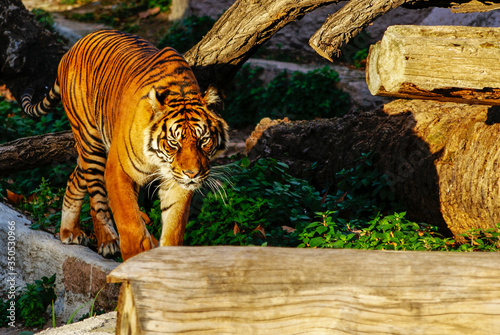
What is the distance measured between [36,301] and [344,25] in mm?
2988

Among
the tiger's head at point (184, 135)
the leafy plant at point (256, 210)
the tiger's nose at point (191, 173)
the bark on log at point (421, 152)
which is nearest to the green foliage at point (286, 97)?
the bark on log at point (421, 152)

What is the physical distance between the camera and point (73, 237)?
4.69 m

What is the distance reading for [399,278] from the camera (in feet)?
6.66

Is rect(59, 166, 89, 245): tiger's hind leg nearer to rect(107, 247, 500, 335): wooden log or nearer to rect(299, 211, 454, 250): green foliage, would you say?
rect(299, 211, 454, 250): green foliage

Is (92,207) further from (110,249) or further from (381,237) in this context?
(381,237)

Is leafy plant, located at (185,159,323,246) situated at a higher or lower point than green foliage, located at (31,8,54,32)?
lower

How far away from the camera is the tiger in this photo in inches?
139

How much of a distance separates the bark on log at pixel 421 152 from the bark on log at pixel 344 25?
1.14m

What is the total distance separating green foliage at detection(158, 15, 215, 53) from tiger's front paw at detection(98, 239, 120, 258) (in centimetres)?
643

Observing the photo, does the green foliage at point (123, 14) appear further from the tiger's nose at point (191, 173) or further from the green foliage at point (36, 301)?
the tiger's nose at point (191, 173)

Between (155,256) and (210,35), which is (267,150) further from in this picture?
(155,256)

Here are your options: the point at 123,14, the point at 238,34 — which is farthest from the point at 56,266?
the point at 123,14

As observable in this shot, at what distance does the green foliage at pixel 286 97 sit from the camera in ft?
27.7

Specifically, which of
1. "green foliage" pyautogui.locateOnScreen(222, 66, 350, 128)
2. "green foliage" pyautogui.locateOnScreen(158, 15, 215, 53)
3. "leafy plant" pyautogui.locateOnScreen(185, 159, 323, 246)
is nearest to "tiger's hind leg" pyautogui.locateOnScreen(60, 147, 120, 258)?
"leafy plant" pyautogui.locateOnScreen(185, 159, 323, 246)
